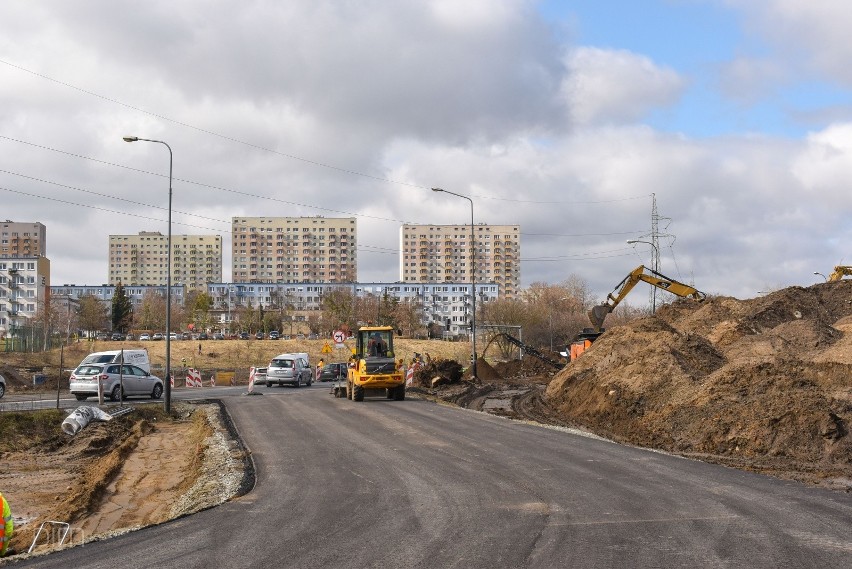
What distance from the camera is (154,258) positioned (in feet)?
646

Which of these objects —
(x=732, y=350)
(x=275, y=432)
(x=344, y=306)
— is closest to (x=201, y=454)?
(x=275, y=432)

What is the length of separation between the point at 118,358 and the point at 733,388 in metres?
26.1

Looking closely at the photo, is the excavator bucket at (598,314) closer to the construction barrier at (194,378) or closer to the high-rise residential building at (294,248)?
the construction barrier at (194,378)

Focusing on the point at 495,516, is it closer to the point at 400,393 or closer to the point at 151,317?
the point at 400,393

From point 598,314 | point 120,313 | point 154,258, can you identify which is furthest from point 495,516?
point 154,258

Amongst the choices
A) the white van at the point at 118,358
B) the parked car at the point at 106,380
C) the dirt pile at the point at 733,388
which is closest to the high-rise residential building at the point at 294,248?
the white van at the point at 118,358

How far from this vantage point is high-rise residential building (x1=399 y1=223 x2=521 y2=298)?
608 feet

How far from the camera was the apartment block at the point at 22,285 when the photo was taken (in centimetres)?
12500

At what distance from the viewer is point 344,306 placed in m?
110

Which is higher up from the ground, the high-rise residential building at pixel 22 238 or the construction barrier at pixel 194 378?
the high-rise residential building at pixel 22 238

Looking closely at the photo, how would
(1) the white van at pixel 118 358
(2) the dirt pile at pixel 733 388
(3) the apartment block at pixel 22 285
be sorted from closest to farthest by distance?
1. (2) the dirt pile at pixel 733 388
2. (1) the white van at pixel 118 358
3. (3) the apartment block at pixel 22 285

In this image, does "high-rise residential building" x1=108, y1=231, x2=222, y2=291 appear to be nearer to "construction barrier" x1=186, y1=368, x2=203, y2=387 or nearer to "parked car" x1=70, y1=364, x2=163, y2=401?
"construction barrier" x1=186, y1=368, x2=203, y2=387

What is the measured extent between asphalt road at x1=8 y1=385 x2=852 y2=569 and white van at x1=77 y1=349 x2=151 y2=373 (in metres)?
22.4

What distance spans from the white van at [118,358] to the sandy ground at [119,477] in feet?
39.5
